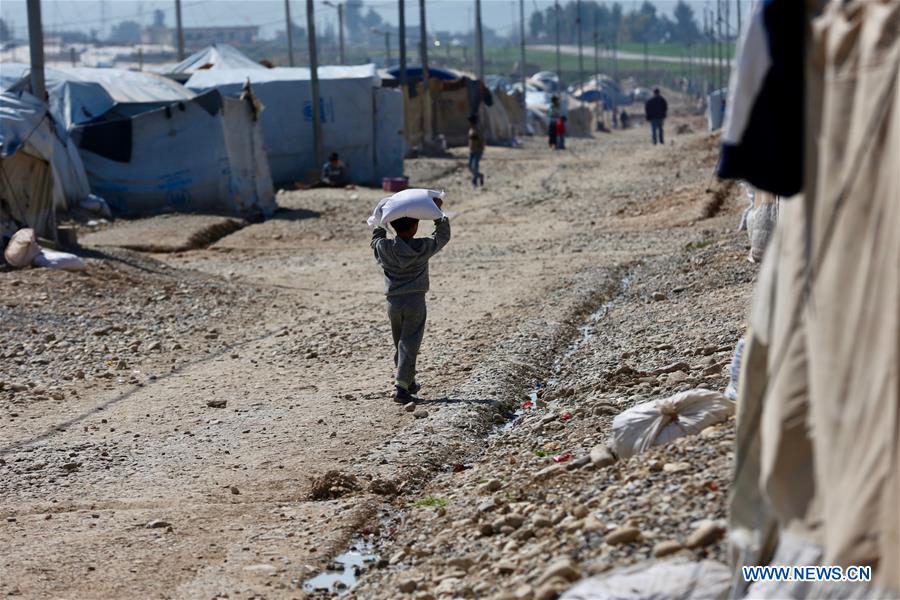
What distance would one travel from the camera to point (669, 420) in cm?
636

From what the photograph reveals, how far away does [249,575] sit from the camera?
5859mm

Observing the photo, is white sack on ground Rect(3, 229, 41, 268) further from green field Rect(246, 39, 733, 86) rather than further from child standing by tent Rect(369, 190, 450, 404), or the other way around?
green field Rect(246, 39, 733, 86)

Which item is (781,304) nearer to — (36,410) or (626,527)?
(626,527)

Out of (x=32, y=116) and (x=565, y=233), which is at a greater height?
(x=32, y=116)

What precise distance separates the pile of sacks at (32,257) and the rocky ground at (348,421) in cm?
46

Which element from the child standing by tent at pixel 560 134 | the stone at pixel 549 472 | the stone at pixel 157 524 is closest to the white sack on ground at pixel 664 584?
the stone at pixel 549 472

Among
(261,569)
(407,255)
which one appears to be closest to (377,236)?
(407,255)

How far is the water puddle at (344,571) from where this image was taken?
5.82m

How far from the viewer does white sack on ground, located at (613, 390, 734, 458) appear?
6277 mm

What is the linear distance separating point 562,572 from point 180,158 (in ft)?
64.5

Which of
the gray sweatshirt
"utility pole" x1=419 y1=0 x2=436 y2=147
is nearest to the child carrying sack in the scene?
the gray sweatshirt

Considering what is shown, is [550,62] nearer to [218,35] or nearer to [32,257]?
[218,35]

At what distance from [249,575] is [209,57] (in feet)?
110

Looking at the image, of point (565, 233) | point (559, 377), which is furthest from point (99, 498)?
point (565, 233)
